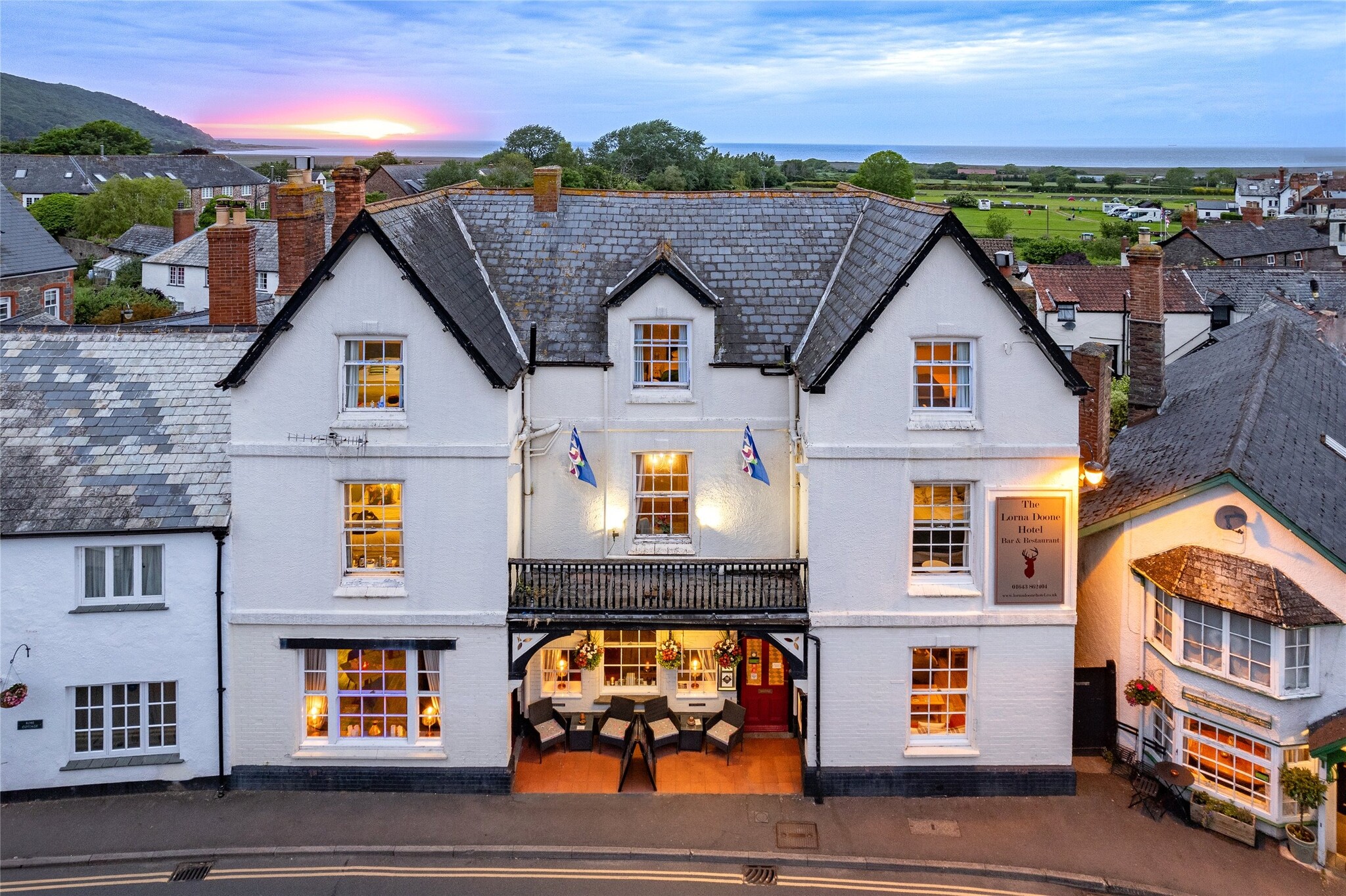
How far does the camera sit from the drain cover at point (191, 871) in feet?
58.2

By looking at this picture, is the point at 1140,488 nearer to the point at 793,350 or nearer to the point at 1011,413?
the point at 1011,413

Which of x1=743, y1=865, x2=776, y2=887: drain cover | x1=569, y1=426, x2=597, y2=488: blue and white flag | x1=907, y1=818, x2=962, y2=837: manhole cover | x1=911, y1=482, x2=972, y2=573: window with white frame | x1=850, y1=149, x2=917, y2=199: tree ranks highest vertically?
x1=850, y1=149, x2=917, y2=199: tree

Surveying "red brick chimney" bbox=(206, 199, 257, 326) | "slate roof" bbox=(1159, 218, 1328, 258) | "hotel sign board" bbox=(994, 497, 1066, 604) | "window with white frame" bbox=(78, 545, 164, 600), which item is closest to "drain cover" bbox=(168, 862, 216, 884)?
"window with white frame" bbox=(78, 545, 164, 600)

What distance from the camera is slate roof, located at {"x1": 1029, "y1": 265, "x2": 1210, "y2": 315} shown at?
53812 mm

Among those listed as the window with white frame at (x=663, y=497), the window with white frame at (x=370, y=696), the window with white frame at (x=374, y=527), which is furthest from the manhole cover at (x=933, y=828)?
the window with white frame at (x=374, y=527)

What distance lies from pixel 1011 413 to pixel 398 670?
43.7 feet

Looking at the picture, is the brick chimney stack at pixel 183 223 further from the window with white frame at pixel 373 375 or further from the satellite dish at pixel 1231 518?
the satellite dish at pixel 1231 518

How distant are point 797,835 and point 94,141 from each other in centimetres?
15968

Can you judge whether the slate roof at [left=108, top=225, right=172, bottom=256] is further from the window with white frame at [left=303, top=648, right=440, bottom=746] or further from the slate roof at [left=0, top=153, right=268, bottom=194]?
the window with white frame at [left=303, top=648, right=440, bottom=746]

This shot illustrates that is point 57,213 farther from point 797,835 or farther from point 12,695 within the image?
point 797,835

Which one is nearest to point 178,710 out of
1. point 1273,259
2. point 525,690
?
point 525,690

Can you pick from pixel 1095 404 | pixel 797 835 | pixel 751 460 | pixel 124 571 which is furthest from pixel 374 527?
pixel 1095 404

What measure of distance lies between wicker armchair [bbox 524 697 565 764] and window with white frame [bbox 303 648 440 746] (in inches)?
93.9

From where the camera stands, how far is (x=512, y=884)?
17641 millimetres
